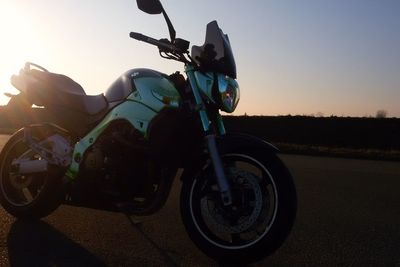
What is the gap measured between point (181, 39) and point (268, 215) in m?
1.51

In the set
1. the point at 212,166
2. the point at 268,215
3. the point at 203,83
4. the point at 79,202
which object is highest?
the point at 203,83

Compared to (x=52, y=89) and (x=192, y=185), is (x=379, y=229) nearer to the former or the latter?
(x=192, y=185)

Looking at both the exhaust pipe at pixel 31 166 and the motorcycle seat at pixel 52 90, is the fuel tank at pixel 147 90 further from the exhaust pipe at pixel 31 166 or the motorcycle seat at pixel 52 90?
the exhaust pipe at pixel 31 166

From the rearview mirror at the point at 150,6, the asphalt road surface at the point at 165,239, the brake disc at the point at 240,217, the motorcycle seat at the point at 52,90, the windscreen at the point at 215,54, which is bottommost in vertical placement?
the asphalt road surface at the point at 165,239

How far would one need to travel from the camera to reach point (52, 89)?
495 cm

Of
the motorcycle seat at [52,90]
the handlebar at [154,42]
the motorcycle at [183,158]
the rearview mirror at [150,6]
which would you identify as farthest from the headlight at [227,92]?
the motorcycle seat at [52,90]

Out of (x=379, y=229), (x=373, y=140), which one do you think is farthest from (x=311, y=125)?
(x=379, y=229)

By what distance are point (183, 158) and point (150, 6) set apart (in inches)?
44.5

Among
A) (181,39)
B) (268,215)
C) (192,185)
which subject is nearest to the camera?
(268,215)

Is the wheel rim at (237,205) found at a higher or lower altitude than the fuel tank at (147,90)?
lower

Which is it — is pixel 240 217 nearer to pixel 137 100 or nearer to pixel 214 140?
pixel 214 140

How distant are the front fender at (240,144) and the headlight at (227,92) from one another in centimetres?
24

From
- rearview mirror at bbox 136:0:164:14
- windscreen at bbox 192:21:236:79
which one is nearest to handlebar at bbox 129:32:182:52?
windscreen at bbox 192:21:236:79

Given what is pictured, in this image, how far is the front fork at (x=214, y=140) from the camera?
3576 millimetres
